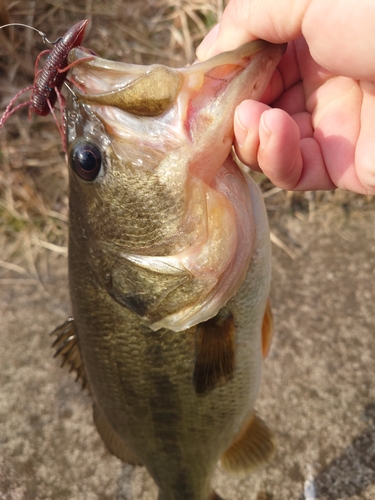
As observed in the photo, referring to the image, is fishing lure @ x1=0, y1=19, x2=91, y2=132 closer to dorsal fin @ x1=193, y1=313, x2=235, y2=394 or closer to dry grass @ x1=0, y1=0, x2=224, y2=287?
dorsal fin @ x1=193, y1=313, x2=235, y2=394

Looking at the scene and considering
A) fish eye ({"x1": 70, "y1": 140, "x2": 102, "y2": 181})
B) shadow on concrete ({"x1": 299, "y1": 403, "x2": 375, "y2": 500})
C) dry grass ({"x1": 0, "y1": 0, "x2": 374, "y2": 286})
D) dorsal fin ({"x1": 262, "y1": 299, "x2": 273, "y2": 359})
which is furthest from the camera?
dry grass ({"x1": 0, "y1": 0, "x2": 374, "y2": 286})

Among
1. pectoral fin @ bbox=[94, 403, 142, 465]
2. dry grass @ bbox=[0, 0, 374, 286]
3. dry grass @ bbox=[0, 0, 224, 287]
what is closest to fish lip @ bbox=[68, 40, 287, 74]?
pectoral fin @ bbox=[94, 403, 142, 465]

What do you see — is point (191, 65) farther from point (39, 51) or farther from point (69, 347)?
point (39, 51)

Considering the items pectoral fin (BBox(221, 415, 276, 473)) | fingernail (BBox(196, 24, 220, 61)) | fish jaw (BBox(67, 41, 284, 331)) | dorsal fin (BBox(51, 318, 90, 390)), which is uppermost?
fingernail (BBox(196, 24, 220, 61))

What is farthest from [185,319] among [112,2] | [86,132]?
[112,2]

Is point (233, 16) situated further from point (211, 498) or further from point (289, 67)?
point (211, 498)

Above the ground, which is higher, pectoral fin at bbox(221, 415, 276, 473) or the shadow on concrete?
pectoral fin at bbox(221, 415, 276, 473)

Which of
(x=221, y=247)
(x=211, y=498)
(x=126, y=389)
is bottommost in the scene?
(x=211, y=498)

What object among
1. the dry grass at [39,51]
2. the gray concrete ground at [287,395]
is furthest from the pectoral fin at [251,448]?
the dry grass at [39,51]

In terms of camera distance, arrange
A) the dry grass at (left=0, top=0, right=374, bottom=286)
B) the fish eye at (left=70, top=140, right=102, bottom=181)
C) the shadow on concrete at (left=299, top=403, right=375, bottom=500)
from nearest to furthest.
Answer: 1. the fish eye at (left=70, top=140, right=102, bottom=181)
2. the shadow on concrete at (left=299, top=403, right=375, bottom=500)
3. the dry grass at (left=0, top=0, right=374, bottom=286)
